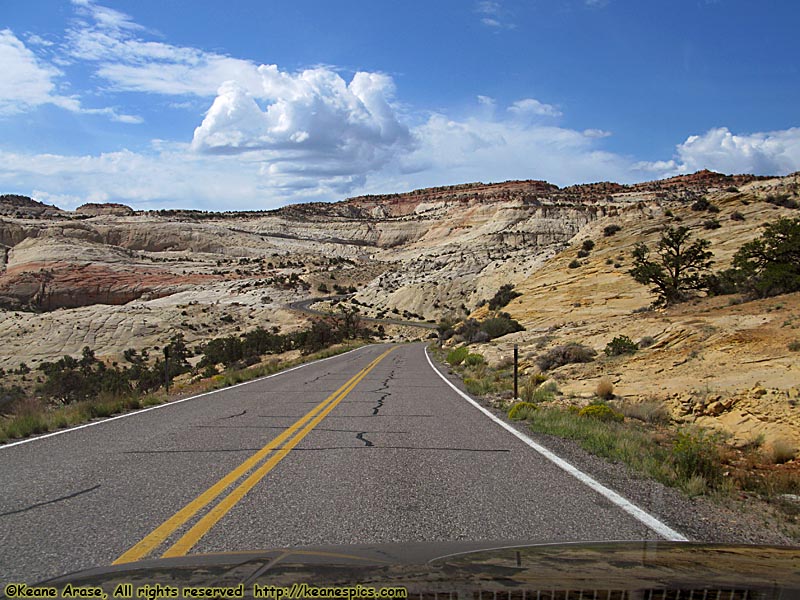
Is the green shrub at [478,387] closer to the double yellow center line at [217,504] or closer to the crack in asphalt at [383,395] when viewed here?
the crack in asphalt at [383,395]

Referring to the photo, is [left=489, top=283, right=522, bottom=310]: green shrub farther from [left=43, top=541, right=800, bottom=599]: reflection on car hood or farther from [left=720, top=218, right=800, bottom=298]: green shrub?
[left=43, top=541, right=800, bottom=599]: reflection on car hood

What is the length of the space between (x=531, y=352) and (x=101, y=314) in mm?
52722

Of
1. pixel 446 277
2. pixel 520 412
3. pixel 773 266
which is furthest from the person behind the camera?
pixel 446 277

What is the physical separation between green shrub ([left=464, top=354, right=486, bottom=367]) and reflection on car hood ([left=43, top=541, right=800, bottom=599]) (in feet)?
68.8

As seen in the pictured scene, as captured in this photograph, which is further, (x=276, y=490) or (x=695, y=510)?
(x=276, y=490)

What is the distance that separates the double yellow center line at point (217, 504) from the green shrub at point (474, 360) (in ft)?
49.0

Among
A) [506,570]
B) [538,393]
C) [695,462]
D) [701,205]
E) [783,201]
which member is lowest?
[538,393]

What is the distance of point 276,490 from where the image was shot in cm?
627

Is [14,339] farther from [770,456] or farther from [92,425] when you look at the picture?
[770,456]

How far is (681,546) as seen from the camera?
13.1ft

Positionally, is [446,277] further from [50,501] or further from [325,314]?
[50,501]

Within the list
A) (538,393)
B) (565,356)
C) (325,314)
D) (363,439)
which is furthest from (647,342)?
(325,314)

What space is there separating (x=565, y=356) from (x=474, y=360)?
534 centimetres

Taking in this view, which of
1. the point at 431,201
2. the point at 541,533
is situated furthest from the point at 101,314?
the point at 431,201
